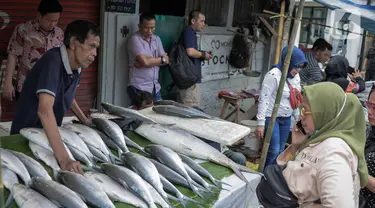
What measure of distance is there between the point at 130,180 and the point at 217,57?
245 inches

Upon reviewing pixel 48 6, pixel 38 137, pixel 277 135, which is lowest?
pixel 277 135

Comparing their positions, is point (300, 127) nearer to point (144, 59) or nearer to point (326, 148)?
point (326, 148)

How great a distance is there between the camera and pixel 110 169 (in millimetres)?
2520

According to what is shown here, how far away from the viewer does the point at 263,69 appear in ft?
33.1

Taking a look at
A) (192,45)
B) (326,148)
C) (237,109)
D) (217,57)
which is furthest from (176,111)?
(217,57)

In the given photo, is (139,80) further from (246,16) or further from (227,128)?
(246,16)

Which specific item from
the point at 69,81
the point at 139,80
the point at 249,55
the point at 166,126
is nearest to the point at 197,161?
the point at 166,126

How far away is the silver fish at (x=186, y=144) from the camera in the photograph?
10.1 ft

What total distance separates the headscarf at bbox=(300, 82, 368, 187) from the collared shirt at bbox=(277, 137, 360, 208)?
54mm

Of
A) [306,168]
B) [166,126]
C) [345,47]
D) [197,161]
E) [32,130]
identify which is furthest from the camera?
[345,47]

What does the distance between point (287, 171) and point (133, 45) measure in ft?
12.5

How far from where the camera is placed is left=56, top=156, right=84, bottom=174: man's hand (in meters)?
2.49

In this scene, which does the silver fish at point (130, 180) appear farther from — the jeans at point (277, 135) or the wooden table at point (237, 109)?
the wooden table at point (237, 109)

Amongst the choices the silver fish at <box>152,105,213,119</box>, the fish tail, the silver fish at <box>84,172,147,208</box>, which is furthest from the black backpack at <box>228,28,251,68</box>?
the fish tail
